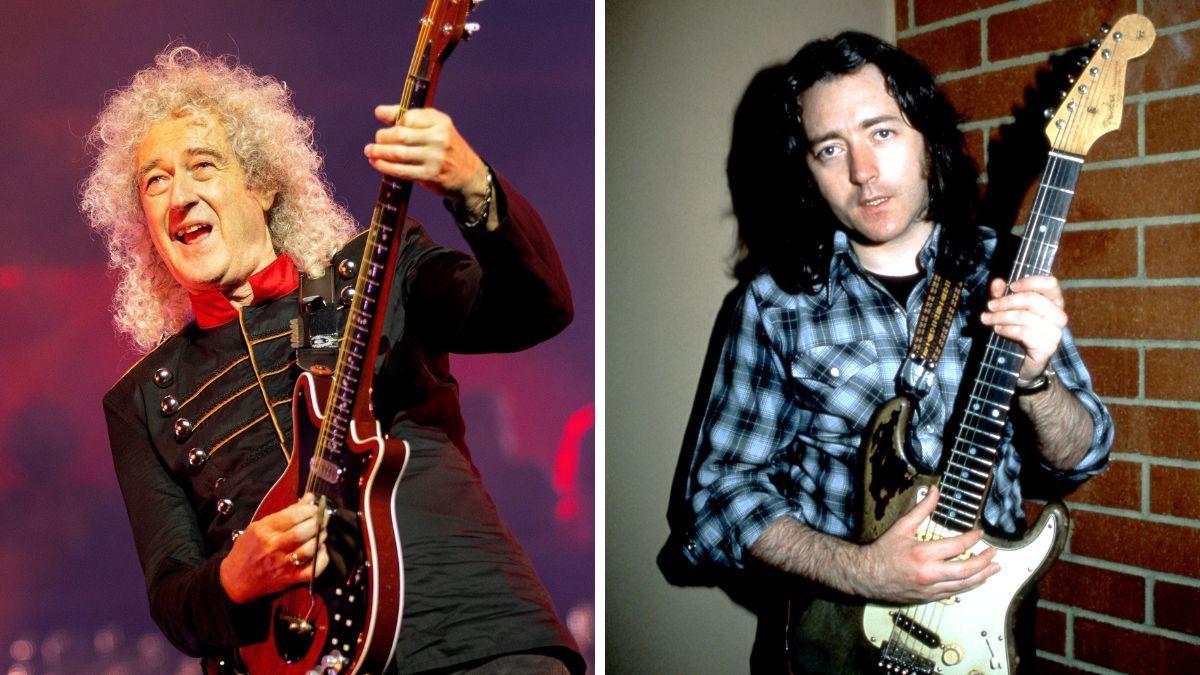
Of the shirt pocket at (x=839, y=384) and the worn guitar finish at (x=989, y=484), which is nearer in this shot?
the worn guitar finish at (x=989, y=484)

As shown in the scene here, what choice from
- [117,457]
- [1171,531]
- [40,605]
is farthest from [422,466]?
[1171,531]

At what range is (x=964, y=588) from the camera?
1.37 m

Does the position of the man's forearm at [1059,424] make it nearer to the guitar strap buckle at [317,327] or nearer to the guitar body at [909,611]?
the guitar body at [909,611]

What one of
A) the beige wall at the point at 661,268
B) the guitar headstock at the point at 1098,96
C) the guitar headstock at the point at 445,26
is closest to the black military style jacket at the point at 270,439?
the guitar headstock at the point at 445,26

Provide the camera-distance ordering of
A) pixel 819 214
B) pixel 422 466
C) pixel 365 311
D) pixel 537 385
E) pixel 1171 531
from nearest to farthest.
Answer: pixel 365 311
pixel 422 466
pixel 537 385
pixel 1171 531
pixel 819 214

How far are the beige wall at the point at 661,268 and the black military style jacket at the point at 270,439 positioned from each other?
17.8 inches

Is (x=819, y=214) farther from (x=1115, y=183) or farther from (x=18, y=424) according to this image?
(x=18, y=424)

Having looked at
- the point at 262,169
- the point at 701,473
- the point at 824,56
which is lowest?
the point at 701,473

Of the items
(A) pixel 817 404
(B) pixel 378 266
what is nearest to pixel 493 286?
(B) pixel 378 266

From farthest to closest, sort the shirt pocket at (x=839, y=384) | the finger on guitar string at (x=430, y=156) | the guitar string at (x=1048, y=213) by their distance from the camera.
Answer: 1. the shirt pocket at (x=839, y=384)
2. the guitar string at (x=1048, y=213)
3. the finger on guitar string at (x=430, y=156)

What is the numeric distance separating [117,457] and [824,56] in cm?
144

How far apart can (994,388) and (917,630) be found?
17.6 inches

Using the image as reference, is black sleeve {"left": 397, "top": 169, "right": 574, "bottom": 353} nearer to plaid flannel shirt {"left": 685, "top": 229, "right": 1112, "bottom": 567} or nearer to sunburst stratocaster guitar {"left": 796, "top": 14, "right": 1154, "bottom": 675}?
plaid flannel shirt {"left": 685, "top": 229, "right": 1112, "bottom": 567}

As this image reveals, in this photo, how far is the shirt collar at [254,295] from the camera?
4.02 feet
